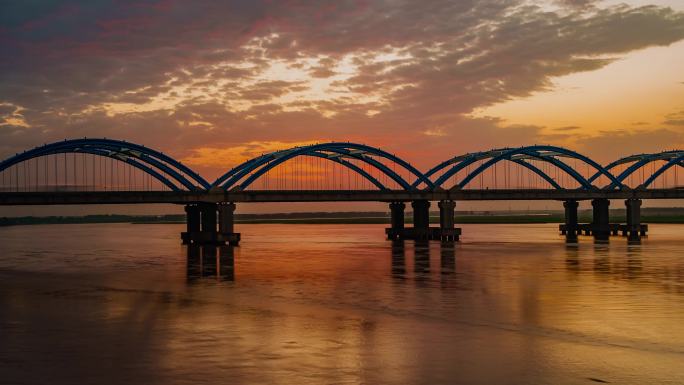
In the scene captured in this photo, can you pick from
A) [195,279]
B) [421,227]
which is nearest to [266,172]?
[421,227]

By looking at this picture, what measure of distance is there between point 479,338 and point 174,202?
253 ft

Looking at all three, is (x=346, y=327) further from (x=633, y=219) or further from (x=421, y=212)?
(x=633, y=219)

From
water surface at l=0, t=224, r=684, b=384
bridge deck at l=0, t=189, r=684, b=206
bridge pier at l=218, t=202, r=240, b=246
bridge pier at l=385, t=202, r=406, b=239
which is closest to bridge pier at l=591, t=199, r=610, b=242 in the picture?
bridge deck at l=0, t=189, r=684, b=206

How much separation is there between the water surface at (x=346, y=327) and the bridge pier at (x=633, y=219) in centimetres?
7607

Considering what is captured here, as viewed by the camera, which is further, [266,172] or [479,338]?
[266,172]

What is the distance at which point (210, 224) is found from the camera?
316ft

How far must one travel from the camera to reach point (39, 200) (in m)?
88.7

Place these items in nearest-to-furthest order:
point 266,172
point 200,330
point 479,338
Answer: point 479,338 < point 200,330 < point 266,172

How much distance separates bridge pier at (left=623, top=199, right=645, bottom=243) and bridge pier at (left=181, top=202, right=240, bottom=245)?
63.3 metres

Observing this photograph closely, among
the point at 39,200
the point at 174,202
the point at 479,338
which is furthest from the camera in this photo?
the point at 174,202

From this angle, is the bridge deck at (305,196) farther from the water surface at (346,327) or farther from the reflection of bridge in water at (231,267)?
the water surface at (346,327)

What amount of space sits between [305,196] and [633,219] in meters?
59.2

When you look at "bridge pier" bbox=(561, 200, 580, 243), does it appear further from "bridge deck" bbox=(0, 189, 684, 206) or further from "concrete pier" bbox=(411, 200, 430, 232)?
"concrete pier" bbox=(411, 200, 430, 232)

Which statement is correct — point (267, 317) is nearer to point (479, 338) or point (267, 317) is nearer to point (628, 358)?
point (479, 338)
